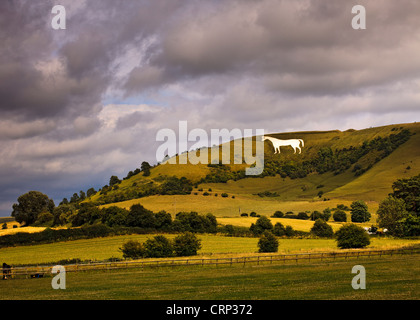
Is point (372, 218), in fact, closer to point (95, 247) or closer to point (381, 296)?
point (95, 247)

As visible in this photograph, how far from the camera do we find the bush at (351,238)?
220 feet

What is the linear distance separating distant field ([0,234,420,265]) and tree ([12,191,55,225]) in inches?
2849

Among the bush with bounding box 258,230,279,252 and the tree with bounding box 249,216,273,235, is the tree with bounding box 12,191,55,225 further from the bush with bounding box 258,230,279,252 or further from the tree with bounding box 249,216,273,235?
the bush with bounding box 258,230,279,252

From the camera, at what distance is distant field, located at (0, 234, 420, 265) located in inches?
2645

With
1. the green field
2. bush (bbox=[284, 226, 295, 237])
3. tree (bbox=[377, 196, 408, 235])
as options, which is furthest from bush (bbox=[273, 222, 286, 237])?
the green field

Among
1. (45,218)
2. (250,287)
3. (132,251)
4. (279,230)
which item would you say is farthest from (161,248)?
(45,218)

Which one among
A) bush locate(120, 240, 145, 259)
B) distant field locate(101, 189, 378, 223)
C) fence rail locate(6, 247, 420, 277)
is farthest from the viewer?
distant field locate(101, 189, 378, 223)

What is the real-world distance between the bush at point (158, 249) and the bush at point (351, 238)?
87.9 feet

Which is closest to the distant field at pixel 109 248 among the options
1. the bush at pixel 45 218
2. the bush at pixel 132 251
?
the bush at pixel 132 251

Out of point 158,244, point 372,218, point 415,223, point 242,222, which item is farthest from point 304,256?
point 372,218

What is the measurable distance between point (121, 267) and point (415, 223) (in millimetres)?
63158

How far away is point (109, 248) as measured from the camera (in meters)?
75.1

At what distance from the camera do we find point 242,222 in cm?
10900
